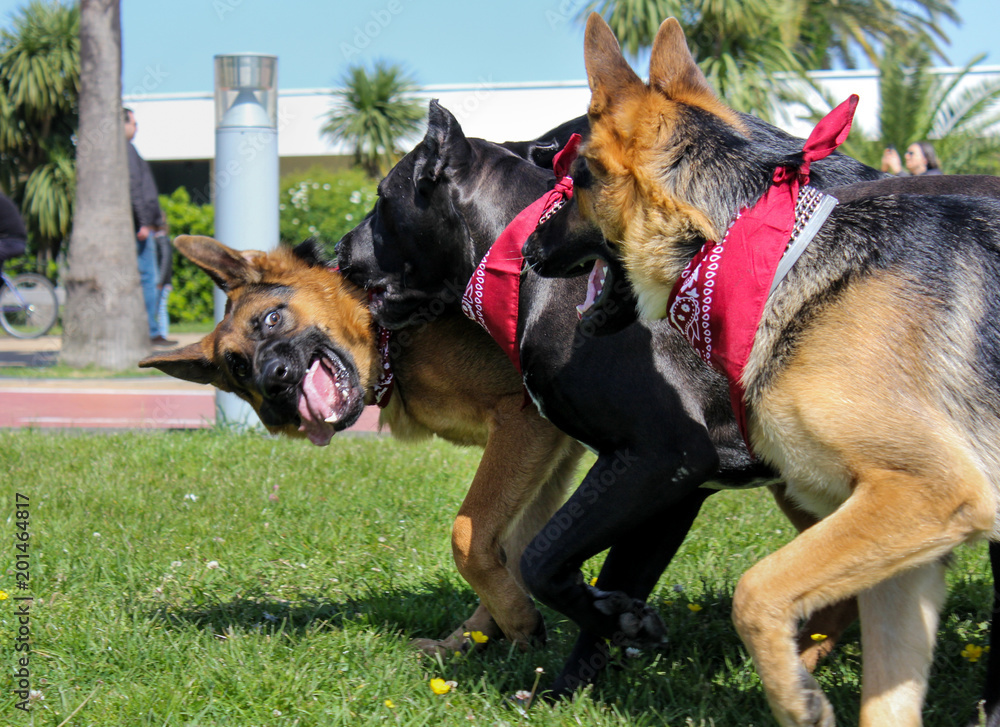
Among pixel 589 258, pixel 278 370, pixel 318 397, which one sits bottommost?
pixel 318 397

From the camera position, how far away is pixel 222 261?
4.31 m

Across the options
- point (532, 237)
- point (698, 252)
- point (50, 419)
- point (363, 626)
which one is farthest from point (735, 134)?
point (50, 419)

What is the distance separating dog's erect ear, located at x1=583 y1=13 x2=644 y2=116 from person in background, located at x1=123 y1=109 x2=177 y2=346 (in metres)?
Answer: 9.88

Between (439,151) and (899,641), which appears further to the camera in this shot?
(439,151)

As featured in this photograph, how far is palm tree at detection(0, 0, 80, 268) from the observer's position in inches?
806

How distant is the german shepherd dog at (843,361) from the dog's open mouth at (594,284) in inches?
7.7

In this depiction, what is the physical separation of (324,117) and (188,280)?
→ 8335 millimetres

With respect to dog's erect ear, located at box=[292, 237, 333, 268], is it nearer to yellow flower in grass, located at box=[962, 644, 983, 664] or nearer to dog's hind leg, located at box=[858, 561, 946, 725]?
dog's hind leg, located at box=[858, 561, 946, 725]

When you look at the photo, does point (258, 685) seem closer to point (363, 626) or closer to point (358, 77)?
point (363, 626)

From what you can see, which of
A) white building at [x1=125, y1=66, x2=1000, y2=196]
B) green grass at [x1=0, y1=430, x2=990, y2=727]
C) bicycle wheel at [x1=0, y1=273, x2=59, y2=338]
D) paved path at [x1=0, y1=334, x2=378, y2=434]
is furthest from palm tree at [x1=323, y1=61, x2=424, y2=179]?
green grass at [x1=0, y1=430, x2=990, y2=727]

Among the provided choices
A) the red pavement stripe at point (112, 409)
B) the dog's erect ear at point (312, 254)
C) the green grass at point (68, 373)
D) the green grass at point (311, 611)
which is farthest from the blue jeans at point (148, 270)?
the dog's erect ear at point (312, 254)

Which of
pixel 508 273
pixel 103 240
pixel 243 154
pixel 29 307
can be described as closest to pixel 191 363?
pixel 508 273

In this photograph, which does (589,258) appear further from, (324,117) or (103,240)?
(324,117)

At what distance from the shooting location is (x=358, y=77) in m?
25.8
